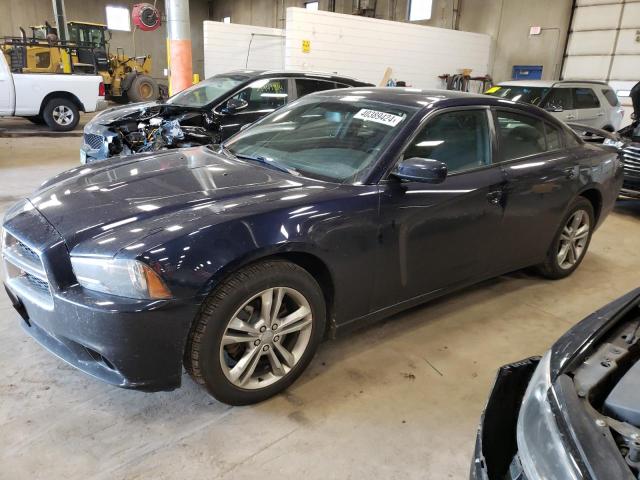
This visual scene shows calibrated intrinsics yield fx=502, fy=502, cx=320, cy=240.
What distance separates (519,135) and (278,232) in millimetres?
1971

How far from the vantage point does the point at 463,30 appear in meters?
14.7

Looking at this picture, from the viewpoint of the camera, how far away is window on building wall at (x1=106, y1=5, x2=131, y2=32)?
2340 cm

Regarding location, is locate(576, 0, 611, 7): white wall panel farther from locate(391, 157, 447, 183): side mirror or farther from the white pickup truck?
locate(391, 157, 447, 183): side mirror

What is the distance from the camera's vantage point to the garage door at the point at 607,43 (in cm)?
1141

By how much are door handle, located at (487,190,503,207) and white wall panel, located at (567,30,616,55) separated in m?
11.3

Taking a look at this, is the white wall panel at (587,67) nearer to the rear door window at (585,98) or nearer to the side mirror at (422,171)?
the rear door window at (585,98)

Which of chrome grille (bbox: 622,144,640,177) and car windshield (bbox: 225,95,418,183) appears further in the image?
chrome grille (bbox: 622,144,640,177)

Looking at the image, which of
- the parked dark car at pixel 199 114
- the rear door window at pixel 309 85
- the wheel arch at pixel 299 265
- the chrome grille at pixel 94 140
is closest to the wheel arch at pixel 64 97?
the parked dark car at pixel 199 114

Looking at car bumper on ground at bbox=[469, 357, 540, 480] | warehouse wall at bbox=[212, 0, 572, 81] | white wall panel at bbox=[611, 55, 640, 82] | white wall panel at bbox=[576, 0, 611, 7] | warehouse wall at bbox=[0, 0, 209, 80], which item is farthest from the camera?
warehouse wall at bbox=[0, 0, 209, 80]

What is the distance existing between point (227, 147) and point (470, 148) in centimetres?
150

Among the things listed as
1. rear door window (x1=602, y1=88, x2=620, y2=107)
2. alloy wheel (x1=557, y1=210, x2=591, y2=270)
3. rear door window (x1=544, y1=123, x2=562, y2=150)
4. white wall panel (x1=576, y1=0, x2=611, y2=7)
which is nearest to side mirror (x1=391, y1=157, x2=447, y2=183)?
rear door window (x1=544, y1=123, x2=562, y2=150)

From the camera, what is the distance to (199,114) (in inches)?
240

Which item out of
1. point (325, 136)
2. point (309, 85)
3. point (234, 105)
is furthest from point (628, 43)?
point (325, 136)

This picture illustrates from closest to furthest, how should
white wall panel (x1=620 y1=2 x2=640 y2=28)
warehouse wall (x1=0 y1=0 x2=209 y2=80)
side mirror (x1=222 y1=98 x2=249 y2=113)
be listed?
side mirror (x1=222 y1=98 x2=249 y2=113) → white wall panel (x1=620 y1=2 x2=640 y2=28) → warehouse wall (x1=0 y1=0 x2=209 y2=80)
